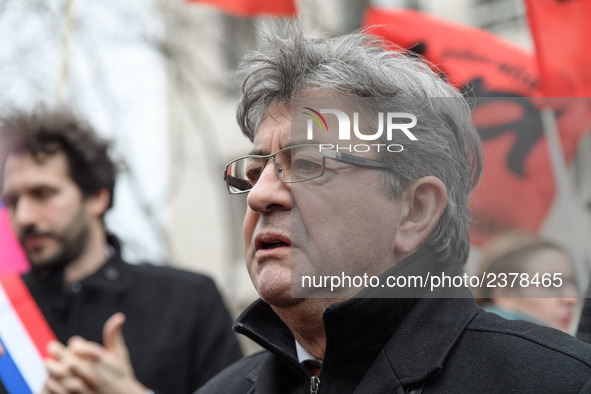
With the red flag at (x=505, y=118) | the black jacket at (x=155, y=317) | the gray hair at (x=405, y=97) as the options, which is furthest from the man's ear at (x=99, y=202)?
the gray hair at (x=405, y=97)

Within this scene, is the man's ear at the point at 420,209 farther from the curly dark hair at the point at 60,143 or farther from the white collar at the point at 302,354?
the curly dark hair at the point at 60,143

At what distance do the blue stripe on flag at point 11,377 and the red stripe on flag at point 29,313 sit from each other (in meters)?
0.17

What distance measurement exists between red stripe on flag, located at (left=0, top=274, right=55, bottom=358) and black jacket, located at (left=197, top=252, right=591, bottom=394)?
1.41m

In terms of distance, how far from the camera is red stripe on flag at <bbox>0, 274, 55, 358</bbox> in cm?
309

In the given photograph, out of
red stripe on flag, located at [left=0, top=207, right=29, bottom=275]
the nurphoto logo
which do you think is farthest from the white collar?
red stripe on flag, located at [left=0, top=207, right=29, bottom=275]

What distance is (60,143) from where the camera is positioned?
396cm

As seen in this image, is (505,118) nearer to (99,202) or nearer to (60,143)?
(99,202)

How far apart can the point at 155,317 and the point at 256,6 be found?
7.34 ft

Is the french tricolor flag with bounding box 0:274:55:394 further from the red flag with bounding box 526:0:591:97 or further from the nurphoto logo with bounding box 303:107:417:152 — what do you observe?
the red flag with bounding box 526:0:591:97

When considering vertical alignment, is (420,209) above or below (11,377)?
above

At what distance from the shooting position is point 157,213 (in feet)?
30.2

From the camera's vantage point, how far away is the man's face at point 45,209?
11.7ft

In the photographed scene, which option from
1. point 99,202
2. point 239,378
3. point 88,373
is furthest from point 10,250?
point 239,378

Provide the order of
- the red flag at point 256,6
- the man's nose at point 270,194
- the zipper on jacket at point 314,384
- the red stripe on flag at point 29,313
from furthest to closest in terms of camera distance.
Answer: the red flag at point 256,6, the red stripe on flag at point 29,313, the man's nose at point 270,194, the zipper on jacket at point 314,384
